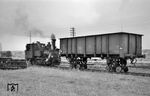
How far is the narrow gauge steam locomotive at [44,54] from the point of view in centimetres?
2530

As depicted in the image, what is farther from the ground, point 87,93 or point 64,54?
point 64,54

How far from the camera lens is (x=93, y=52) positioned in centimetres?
1905

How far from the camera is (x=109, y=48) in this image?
17.8 meters

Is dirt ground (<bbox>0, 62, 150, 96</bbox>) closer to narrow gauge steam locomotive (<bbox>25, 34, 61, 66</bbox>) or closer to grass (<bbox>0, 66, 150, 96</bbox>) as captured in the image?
grass (<bbox>0, 66, 150, 96</bbox>)

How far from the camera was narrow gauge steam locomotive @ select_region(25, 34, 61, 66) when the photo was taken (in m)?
25.3

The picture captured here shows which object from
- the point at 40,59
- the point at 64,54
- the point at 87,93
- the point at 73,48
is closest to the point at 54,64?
the point at 40,59

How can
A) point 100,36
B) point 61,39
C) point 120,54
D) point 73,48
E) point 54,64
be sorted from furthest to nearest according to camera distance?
point 54,64 → point 61,39 → point 73,48 → point 100,36 → point 120,54

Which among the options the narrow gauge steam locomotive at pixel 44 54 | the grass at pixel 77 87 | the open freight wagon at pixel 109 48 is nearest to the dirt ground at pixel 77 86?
the grass at pixel 77 87

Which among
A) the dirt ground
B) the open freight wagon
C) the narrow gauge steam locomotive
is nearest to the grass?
the dirt ground

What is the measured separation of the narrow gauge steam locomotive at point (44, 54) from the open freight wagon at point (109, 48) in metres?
4.68

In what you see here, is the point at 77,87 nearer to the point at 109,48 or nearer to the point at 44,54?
the point at 109,48

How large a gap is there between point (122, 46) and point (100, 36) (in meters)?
2.51

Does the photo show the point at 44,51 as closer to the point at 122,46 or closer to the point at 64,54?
the point at 64,54

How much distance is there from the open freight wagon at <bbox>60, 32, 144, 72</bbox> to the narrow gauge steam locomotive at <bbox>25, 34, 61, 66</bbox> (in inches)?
184
